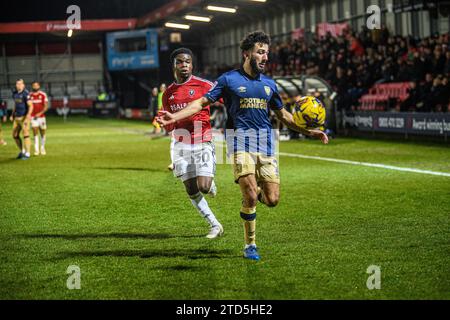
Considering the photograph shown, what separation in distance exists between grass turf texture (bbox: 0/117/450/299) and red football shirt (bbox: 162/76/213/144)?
49.7 inches

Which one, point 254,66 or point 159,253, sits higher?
point 254,66

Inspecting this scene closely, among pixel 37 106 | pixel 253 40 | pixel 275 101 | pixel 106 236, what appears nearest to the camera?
pixel 253 40

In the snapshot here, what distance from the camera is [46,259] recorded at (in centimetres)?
880

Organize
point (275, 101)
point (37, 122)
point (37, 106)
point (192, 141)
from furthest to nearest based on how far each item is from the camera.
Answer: point (37, 122) → point (37, 106) → point (192, 141) → point (275, 101)

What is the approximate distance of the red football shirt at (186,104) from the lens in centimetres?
1036

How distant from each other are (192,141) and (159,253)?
1928 millimetres

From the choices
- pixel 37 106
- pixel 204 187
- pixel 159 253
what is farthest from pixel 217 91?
pixel 37 106

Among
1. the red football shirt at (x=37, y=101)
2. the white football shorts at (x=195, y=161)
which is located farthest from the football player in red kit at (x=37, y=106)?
the white football shorts at (x=195, y=161)

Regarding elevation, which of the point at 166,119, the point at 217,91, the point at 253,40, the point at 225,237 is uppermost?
the point at 253,40

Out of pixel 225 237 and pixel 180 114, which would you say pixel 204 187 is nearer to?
pixel 225 237

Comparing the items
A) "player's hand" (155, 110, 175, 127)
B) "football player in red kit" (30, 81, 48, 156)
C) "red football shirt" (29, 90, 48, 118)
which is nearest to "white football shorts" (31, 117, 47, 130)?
"football player in red kit" (30, 81, 48, 156)

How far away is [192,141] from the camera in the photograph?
33.9ft

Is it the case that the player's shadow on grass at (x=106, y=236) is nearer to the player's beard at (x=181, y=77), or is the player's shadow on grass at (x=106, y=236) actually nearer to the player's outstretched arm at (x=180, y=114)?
the player's beard at (x=181, y=77)
